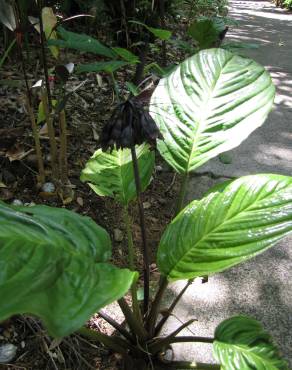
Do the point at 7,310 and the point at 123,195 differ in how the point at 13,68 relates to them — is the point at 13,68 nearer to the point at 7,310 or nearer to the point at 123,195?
the point at 123,195

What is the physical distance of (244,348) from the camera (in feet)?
3.01

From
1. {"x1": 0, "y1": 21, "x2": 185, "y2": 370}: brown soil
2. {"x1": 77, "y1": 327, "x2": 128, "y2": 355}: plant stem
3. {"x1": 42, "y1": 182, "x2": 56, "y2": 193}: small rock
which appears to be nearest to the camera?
{"x1": 77, "y1": 327, "x2": 128, "y2": 355}: plant stem

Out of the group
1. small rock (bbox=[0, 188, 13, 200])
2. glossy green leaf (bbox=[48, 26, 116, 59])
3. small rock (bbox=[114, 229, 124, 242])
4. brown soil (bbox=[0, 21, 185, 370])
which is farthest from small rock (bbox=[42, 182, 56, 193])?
glossy green leaf (bbox=[48, 26, 116, 59])

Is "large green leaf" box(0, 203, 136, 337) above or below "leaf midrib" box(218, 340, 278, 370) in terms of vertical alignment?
above

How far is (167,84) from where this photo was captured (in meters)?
1.21

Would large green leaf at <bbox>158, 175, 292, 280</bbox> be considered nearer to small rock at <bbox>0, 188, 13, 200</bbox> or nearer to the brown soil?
the brown soil

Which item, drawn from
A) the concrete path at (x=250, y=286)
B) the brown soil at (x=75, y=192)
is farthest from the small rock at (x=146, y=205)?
the concrete path at (x=250, y=286)

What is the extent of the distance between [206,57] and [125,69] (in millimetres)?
1647

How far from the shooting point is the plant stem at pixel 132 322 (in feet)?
3.39

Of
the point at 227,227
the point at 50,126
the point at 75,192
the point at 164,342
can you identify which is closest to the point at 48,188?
the point at 75,192

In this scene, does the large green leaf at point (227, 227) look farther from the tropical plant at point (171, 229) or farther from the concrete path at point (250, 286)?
the concrete path at point (250, 286)

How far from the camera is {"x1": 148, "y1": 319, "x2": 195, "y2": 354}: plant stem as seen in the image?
3.54ft

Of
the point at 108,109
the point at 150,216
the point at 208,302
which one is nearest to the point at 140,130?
the point at 208,302

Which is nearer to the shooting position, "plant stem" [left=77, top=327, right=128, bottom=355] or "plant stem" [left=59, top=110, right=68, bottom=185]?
"plant stem" [left=77, top=327, right=128, bottom=355]
